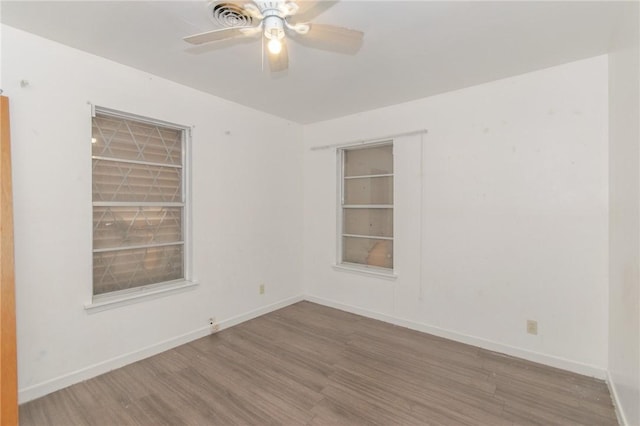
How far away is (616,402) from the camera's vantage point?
202cm

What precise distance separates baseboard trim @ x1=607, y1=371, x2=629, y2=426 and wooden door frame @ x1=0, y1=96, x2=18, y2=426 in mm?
3726

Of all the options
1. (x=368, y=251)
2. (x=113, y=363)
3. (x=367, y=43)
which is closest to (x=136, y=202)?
(x=113, y=363)

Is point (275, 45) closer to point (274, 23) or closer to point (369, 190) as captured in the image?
point (274, 23)

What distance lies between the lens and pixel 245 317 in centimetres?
354

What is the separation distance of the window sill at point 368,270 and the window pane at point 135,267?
198cm

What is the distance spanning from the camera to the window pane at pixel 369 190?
12.1 ft

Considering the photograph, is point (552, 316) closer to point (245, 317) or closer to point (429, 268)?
point (429, 268)

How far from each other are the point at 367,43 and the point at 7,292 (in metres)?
2.95

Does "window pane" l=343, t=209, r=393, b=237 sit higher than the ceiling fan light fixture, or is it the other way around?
the ceiling fan light fixture

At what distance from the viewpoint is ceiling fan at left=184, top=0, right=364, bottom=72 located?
158cm

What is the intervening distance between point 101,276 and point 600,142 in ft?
14.1

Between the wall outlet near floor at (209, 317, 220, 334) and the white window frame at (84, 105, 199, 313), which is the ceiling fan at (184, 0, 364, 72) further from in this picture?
the wall outlet near floor at (209, 317, 220, 334)

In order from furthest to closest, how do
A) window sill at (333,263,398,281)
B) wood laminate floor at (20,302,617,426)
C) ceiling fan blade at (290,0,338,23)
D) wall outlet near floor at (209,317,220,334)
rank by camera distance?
window sill at (333,263,398,281) → wall outlet near floor at (209,317,220,334) → wood laminate floor at (20,302,617,426) → ceiling fan blade at (290,0,338,23)

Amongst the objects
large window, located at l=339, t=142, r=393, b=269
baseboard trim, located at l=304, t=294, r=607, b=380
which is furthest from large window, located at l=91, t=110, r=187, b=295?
baseboard trim, located at l=304, t=294, r=607, b=380
